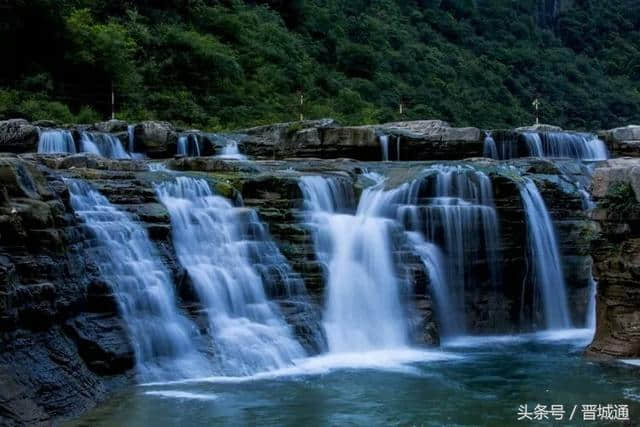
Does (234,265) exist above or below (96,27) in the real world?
below

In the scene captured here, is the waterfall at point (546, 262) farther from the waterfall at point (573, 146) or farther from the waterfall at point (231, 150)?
the waterfall at point (573, 146)

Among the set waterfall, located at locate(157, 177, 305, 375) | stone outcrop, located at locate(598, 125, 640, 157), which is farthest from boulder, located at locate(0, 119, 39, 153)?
stone outcrop, located at locate(598, 125, 640, 157)

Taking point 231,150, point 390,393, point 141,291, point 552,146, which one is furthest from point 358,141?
point 390,393

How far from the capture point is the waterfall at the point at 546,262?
604 inches

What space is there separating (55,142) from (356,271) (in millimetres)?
8924

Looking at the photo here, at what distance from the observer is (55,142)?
19.0 meters

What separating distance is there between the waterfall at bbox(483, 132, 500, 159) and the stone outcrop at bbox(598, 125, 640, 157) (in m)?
4.09

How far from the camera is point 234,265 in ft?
41.9

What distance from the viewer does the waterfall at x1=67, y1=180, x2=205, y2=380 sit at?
1078cm

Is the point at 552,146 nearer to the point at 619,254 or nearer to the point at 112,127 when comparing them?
the point at 112,127

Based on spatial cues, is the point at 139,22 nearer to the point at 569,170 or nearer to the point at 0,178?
the point at 569,170

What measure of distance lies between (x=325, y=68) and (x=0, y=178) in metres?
32.5

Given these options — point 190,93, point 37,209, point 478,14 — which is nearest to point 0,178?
point 37,209

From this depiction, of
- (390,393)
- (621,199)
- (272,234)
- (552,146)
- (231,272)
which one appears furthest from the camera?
(552,146)
